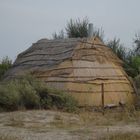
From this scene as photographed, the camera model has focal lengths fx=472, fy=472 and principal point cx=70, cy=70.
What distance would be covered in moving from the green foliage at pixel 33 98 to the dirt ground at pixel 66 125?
80 cm

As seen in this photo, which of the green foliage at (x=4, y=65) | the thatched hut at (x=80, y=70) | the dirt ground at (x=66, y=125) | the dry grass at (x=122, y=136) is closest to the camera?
the dry grass at (x=122, y=136)

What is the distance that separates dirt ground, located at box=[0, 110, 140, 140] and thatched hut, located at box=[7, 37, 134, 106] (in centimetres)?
140

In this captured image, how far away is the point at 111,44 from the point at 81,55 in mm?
6712

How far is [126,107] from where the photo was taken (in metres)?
19.5

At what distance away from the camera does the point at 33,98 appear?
1798 cm

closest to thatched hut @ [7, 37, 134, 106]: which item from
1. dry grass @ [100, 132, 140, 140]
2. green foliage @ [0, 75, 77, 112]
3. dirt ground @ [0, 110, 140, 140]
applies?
green foliage @ [0, 75, 77, 112]

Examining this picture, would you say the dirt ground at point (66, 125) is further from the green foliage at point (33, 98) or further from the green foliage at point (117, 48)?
the green foliage at point (117, 48)

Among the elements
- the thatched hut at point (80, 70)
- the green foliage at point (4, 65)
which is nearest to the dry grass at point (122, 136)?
the thatched hut at point (80, 70)

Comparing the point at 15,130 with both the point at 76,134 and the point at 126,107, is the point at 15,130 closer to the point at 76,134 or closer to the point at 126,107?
the point at 76,134

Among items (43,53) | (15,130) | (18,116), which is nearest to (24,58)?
(43,53)

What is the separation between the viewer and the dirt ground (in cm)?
1196

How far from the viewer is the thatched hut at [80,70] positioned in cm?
1966

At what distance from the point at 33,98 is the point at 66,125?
3.51m

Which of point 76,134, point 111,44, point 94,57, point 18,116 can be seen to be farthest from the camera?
point 111,44
